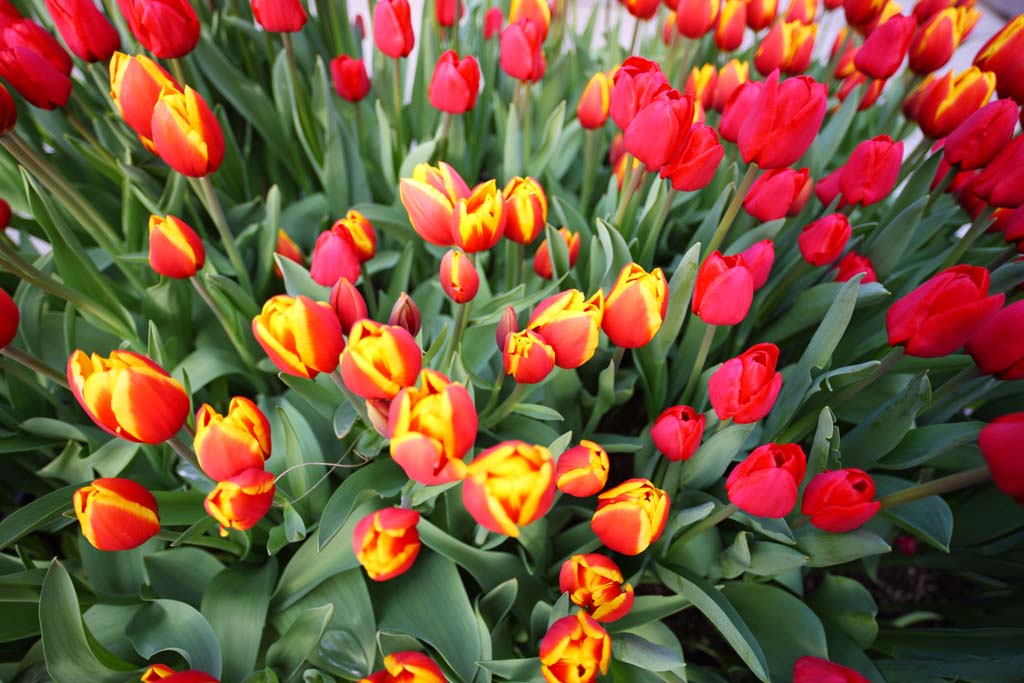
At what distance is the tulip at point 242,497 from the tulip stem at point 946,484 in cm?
33

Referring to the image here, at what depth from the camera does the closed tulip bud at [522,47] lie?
49 centimetres

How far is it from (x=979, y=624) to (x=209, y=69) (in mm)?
805

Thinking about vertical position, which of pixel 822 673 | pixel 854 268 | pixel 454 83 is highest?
pixel 454 83

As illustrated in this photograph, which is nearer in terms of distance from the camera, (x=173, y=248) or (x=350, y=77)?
(x=173, y=248)

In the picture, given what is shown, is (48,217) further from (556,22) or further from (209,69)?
(556,22)

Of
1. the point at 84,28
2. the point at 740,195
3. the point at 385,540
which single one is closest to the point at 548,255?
the point at 740,195

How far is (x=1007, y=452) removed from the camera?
28cm

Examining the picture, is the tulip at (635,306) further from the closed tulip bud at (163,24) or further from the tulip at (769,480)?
the closed tulip bud at (163,24)

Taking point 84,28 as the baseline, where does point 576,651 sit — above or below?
below

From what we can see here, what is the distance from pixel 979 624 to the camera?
521 mm

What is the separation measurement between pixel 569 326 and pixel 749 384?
10 centimetres

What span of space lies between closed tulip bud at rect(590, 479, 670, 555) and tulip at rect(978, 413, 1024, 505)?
5.6 inches

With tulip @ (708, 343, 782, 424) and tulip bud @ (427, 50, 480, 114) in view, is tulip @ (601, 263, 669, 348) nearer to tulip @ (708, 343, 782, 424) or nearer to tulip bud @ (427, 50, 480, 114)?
tulip @ (708, 343, 782, 424)

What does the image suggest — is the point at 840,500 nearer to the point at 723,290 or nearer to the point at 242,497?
the point at 723,290
